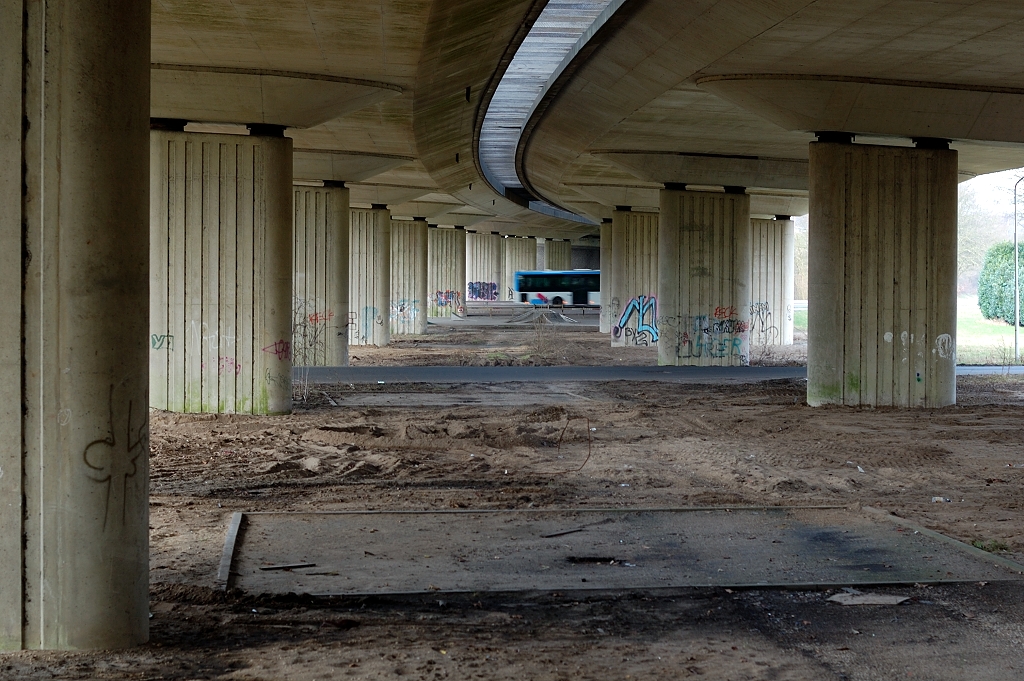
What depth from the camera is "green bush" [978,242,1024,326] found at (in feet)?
162

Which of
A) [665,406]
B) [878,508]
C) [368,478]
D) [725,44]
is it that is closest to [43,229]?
[368,478]

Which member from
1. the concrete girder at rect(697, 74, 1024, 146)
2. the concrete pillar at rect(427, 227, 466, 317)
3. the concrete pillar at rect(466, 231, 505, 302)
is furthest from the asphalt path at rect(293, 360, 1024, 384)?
the concrete pillar at rect(466, 231, 505, 302)

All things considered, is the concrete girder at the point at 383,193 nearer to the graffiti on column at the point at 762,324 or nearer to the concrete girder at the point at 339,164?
the concrete girder at the point at 339,164

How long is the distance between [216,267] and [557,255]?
77.2 meters

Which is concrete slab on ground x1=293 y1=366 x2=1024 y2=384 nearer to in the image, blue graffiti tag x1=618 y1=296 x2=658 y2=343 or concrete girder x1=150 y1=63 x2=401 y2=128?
concrete girder x1=150 y1=63 x2=401 y2=128

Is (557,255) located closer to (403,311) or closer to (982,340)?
(403,311)

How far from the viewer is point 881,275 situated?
18578mm

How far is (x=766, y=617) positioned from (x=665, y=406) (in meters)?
11.9

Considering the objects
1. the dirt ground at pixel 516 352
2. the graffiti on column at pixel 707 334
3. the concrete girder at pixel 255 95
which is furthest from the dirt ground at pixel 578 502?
the dirt ground at pixel 516 352

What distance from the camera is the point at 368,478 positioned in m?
11.7

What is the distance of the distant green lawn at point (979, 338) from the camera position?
1268 inches

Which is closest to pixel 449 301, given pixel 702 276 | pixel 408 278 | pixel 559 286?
pixel 559 286

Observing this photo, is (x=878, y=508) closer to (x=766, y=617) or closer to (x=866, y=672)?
(x=766, y=617)

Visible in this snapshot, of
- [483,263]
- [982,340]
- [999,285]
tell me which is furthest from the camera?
[483,263]
